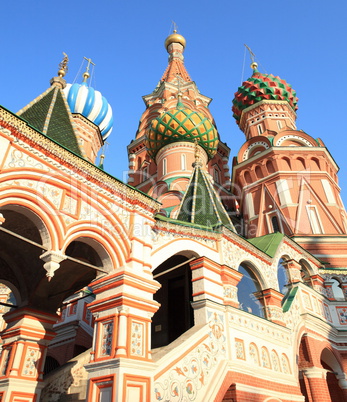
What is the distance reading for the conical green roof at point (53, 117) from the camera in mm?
6250

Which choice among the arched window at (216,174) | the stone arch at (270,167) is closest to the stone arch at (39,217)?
the stone arch at (270,167)

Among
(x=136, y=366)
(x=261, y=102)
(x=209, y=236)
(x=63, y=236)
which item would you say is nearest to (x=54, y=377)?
(x=136, y=366)

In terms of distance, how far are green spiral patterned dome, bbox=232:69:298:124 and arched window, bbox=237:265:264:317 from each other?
14.7 m

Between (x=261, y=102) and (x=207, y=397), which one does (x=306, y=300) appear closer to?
(x=207, y=397)

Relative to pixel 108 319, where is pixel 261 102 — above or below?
above

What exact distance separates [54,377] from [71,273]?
6.51 feet

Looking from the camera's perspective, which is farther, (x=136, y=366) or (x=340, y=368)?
(x=340, y=368)

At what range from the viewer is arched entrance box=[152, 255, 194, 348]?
8.01 meters

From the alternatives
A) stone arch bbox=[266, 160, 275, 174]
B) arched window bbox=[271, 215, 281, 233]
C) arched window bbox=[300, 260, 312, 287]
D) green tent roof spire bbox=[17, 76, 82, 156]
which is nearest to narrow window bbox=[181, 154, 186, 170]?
stone arch bbox=[266, 160, 275, 174]

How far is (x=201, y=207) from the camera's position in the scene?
8.56m

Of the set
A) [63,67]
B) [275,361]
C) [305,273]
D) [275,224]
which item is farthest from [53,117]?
[275,224]

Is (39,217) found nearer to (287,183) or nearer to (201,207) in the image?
(201,207)

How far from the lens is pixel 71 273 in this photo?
7629 millimetres

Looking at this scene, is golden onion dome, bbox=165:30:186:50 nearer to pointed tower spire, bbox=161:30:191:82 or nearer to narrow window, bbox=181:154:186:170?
pointed tower spire, bbox=161:30:191:82
